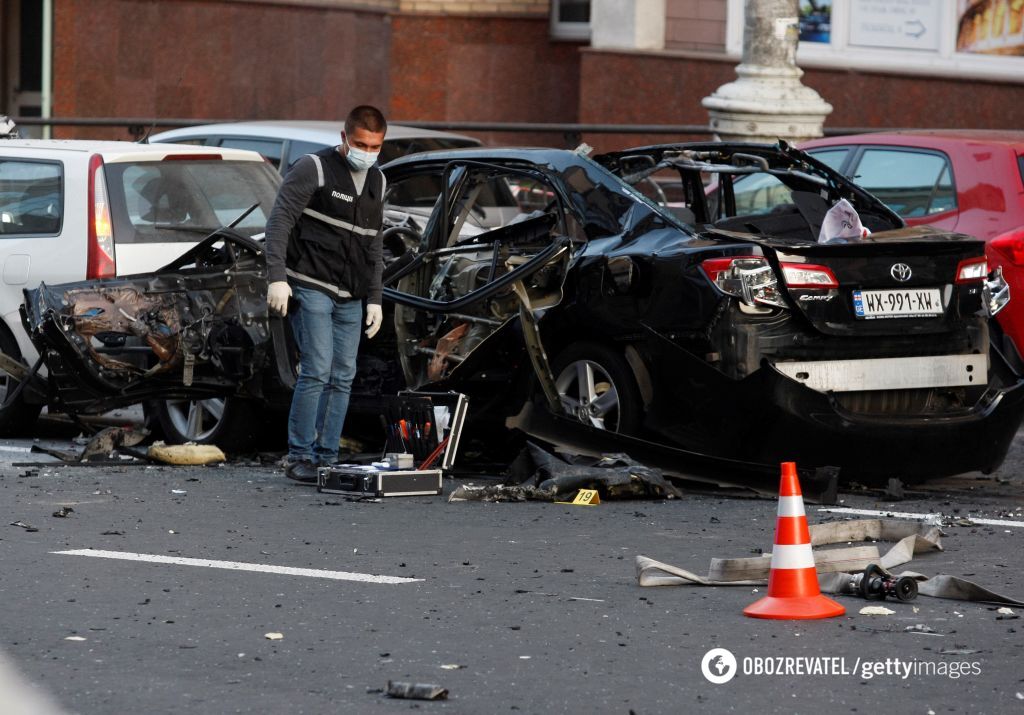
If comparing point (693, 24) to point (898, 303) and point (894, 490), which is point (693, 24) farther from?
point (894, 490)

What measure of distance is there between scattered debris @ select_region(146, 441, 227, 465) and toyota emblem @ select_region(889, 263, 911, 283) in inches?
146

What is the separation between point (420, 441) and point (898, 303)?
7.76 ft

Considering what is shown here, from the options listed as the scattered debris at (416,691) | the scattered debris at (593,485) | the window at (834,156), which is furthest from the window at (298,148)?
the scattered debris at (416,691)

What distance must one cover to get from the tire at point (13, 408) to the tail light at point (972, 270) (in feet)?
17.4

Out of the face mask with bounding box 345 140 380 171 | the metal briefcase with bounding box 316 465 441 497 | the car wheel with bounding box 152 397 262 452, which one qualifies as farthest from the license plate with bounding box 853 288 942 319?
the car wheel with bounding box 152 397 262 452

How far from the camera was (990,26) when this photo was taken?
22.4 meters

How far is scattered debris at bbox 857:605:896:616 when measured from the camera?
629 centimetres

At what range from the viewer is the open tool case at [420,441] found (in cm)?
912

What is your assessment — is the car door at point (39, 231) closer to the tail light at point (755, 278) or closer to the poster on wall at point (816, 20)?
the tail light at point (755, 278)

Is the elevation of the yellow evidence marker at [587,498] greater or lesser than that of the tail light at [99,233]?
lesser

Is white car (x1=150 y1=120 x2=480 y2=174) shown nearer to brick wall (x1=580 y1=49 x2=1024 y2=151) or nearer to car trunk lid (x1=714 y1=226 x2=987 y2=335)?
brick wall (x1=580 y1=49 x2=1024 y2=151)

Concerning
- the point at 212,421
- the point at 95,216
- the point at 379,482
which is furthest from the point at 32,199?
the point at 379,482

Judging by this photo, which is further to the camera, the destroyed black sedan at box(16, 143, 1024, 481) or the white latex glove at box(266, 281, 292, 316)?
the white latex glove at box(266, 281, 292, 316)

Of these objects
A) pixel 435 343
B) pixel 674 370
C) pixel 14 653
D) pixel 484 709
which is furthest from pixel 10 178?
pixel 484 709
